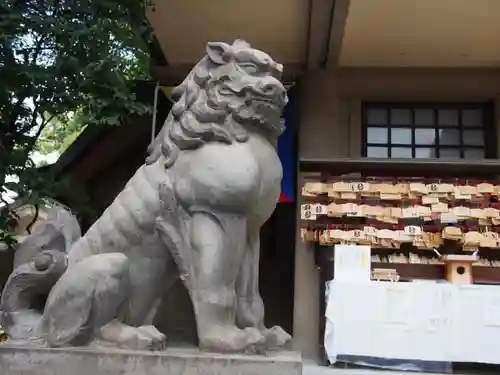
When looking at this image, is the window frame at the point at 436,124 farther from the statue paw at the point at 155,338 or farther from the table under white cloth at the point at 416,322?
the statue paw at the point at 155,338

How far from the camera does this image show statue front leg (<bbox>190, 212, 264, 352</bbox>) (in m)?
2.24

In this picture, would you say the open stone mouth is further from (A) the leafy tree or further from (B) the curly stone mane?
(A) the leafy tree

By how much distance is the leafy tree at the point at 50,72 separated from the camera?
4816 mm

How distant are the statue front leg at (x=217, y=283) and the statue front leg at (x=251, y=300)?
10 centimetres

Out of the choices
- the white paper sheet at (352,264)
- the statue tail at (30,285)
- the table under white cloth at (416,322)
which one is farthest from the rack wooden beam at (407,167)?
the statue tail at (30,285)

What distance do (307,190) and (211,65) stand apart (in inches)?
177

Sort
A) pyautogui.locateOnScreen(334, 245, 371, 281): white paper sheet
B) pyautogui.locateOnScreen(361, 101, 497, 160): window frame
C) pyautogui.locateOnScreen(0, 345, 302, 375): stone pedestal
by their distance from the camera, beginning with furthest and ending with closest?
pyautogui.locateOnScreen(361, 101, 497, 160): window frame
pyautogui.locateOnScreen(334, 245, 371, 281): white paper sheet
pyautogui.locateOnScreen(0, 345, 302, 375): stone pedestal

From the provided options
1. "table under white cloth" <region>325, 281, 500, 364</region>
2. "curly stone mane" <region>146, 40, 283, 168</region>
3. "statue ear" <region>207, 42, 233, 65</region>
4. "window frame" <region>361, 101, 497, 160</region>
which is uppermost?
"window frame" <region>361, 101, 497, 160</region>

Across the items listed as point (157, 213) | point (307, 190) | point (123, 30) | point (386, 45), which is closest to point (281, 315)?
point (307, 190)

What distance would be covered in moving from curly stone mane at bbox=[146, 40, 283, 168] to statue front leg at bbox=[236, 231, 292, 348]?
0.45 meters

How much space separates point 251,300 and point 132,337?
0.51 metres

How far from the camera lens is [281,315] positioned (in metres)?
8.40

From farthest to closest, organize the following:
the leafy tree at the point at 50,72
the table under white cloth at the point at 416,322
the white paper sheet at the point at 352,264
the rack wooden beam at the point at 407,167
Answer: the rack wooden beam at the point at 407,167 < the white paper sheet at the point at 352,264 < the table under white cloth at the point at 416,322 < the leafy tree at the point at 50,72

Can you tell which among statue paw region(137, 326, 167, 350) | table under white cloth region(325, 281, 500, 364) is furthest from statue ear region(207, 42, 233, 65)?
table under white cloth region(325, 281, 500, 364)
